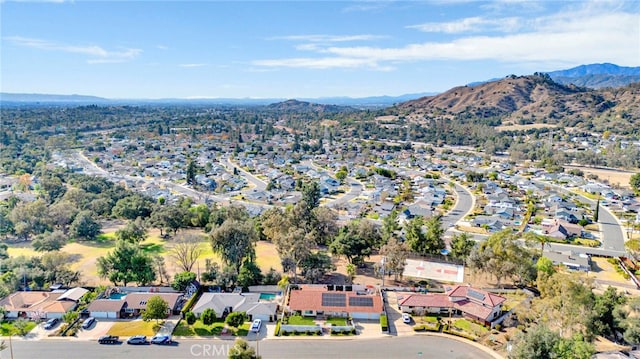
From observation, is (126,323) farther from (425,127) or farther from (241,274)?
(425,127)

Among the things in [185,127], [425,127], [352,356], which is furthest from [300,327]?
[185,127]

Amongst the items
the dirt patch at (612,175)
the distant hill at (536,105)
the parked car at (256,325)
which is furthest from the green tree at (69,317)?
the distant hill at (536,105)

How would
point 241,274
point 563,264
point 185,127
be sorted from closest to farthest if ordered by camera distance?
point 241,274
point 563,264
point 185,127

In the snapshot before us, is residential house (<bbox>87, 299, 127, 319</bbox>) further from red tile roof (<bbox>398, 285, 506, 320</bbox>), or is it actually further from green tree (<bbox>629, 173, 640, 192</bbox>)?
green tree (<bbox>629, 173, 640, 192</bbox>)

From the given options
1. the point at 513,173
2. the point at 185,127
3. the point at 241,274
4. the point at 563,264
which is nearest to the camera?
the point at 241,274

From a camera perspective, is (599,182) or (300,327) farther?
(599,182)

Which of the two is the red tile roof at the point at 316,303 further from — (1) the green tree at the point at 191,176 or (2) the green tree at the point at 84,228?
(1) the green tree at the point at 191,176
